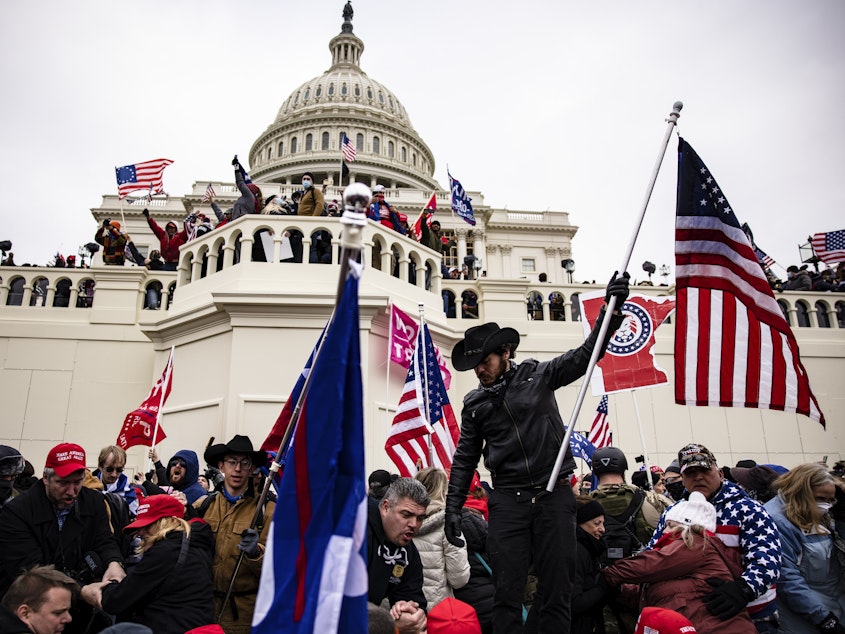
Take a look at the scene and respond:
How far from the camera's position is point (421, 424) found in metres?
7.74

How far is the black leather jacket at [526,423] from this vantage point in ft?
13.9

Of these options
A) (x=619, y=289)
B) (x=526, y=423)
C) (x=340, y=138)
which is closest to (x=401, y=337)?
(x=526, y=423)

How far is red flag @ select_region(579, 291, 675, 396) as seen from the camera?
10.8m

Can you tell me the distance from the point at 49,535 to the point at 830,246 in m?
20.7

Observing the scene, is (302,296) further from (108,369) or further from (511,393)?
(511,393)

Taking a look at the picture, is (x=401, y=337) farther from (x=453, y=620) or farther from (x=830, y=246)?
(x=830, y=246)

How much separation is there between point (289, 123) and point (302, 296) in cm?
6770

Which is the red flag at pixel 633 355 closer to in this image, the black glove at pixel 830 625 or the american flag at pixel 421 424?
the american flag at pixel 421 424

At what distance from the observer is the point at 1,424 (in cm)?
1270

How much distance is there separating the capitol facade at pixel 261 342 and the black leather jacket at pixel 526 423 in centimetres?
512

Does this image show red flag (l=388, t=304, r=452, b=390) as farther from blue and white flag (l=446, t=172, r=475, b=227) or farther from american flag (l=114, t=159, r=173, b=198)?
american flag (l=114, t=159, r=173, b=198)

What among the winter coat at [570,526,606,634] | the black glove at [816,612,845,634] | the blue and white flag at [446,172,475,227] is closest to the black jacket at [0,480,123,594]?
the winter coat at [570,526,606,634]

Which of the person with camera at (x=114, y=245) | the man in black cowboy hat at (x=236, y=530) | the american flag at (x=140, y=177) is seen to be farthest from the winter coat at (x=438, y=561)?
the american flag at (x=140, y=177)

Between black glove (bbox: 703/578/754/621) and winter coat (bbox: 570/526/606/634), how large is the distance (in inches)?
28.1
